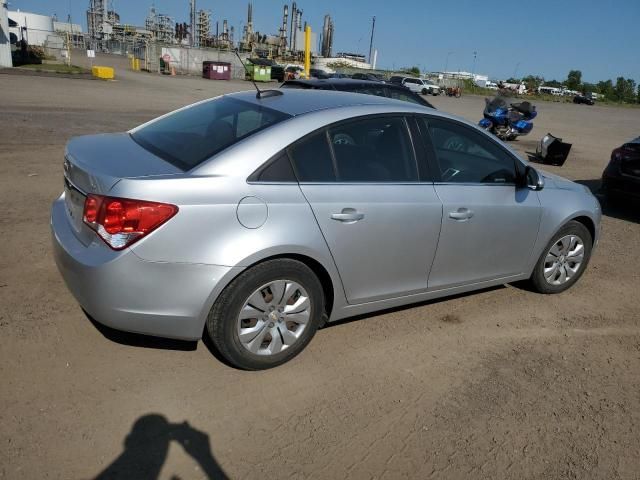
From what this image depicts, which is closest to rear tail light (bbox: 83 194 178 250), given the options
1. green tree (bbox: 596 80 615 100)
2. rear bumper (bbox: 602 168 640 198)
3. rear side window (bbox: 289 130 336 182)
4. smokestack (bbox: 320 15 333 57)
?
rear side window (bbox: 289 130 336 182)

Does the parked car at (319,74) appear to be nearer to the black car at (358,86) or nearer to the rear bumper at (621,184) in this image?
the black car at (358,86)

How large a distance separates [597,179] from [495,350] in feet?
29.0

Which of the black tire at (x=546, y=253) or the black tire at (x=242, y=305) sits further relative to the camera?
the black tire at (x=546, y=253)

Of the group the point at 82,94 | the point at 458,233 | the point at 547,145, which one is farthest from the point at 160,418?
the point at 82,94

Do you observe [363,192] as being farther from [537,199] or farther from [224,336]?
[537,199]

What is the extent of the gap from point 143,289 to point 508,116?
14.9m

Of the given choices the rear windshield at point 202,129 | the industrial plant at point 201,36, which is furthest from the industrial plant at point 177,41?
the rear windshield at point 202,129

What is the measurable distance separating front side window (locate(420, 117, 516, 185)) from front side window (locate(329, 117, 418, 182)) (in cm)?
24

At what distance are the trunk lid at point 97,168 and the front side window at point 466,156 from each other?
6.15ft

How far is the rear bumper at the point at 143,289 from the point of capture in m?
2.76

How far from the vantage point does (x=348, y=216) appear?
10.7 feet

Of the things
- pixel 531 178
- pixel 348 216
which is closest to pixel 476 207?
pixel 531 178

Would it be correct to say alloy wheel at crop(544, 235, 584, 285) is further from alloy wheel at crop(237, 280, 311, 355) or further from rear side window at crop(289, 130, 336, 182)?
alloy wheel at crop(237, 280, 311, 355)

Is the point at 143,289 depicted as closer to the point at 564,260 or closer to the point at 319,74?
the point at 564,260
